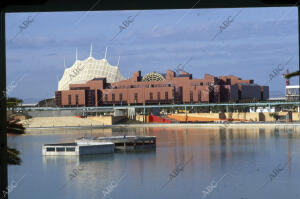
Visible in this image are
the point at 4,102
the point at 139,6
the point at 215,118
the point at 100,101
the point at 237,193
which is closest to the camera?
the point at 4,102

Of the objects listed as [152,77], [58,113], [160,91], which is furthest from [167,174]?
[152,77]

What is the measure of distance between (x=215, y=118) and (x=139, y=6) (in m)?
27.8

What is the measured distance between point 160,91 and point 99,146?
17.7m

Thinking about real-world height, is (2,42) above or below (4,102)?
above

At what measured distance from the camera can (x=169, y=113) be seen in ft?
105

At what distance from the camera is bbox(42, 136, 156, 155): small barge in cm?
1262

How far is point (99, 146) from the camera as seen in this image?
1291cm

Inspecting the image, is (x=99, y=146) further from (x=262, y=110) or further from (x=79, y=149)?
(x=262, y=110)

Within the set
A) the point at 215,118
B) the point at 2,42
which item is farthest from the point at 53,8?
the point at 215,118

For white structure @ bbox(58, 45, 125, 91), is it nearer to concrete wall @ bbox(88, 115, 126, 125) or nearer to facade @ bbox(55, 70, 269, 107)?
facade @ bbox(55, 70, 269, 107)

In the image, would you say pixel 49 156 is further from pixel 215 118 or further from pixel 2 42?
pixel 215 118

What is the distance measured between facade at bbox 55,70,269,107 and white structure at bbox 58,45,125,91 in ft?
11.3

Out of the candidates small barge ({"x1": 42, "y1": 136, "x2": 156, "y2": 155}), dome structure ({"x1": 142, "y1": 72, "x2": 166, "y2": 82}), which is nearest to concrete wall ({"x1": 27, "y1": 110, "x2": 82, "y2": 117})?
dome structure ({"x1": 142, "y1": 72, "x2": 166, "y2": 82})

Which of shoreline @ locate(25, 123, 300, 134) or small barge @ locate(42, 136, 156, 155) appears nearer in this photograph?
small barge @ locate(42, 136, 156, 155)
